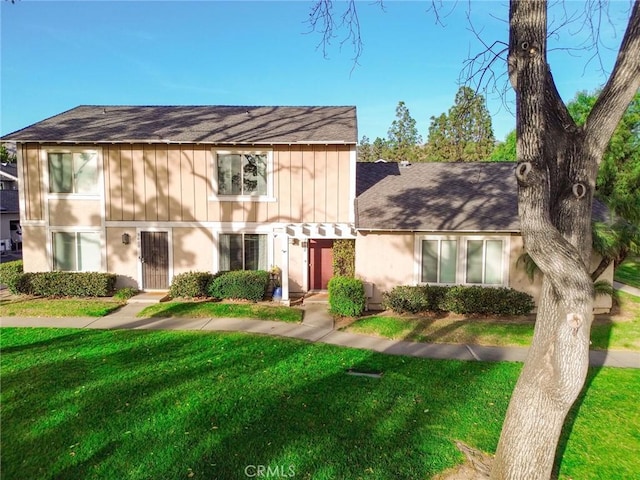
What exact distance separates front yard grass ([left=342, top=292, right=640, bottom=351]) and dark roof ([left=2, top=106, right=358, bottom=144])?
6.12 m

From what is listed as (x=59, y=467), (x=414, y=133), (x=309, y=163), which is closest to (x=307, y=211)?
(x=309, y=163)

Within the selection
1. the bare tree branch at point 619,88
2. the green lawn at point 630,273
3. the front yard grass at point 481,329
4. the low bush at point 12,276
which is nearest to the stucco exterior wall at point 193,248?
the low bush at point 12,276

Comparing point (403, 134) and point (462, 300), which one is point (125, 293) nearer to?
point (462, 300)

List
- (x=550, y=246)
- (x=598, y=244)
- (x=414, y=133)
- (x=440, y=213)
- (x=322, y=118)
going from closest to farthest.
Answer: (x=550, y=246), (x=598, y=244), (x=440, y=213), (x=322, y=118), (x=414, y=133)

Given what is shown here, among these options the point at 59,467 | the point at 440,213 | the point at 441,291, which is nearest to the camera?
the point at 59,467

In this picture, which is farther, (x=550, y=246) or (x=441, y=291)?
(x=441, y=291)

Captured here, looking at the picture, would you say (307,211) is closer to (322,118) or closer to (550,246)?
(322,118)

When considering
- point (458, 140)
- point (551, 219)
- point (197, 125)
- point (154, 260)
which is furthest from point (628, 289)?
point (458, 140)

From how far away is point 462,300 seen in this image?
11.3m

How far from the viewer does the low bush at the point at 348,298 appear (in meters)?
10.9

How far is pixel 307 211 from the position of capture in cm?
1333

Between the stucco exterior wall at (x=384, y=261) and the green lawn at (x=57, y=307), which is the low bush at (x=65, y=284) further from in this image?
the stucco exterior wall at (x=384, y=261)

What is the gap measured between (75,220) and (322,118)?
9.88m

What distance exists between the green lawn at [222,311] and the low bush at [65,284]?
2.63 metres
